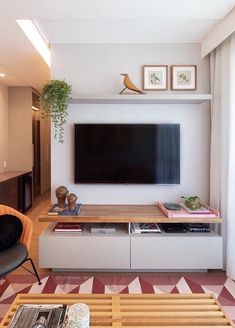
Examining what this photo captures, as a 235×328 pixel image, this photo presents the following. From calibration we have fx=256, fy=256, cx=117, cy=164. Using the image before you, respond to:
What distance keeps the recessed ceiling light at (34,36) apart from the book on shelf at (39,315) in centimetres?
227

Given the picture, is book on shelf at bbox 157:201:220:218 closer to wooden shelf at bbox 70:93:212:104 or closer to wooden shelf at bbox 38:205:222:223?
wooden shelf at bbox 38:205:222:223

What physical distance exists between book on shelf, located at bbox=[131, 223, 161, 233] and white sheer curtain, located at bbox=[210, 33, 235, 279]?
693mm

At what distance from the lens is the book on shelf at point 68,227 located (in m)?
2.60

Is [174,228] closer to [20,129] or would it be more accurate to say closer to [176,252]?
[176,252]

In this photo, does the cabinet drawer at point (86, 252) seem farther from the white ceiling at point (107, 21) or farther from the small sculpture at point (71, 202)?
the white ceiling at point (107, 21)

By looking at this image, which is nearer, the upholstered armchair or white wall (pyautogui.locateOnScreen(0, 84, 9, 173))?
the upholstered armchair

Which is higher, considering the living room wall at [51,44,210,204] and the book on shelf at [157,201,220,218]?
the living room wall at [51,44,210,204]

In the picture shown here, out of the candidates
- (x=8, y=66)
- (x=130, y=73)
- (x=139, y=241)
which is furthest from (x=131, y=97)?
(x=8, y=66)

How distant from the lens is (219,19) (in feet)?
7.72

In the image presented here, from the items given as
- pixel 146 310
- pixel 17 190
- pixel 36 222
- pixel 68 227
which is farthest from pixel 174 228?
pixel 17 190

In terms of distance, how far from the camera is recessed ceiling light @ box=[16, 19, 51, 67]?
241 centimetres

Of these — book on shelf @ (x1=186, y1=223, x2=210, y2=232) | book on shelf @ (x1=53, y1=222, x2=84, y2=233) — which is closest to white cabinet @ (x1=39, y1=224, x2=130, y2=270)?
book on shelf @ (x1=53, y1=222, x2=84, y2=233)

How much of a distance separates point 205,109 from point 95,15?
1.56 metres

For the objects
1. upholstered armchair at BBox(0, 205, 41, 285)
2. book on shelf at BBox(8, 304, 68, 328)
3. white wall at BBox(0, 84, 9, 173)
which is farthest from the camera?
white wall at BBox(0, 84, 9, 173)
